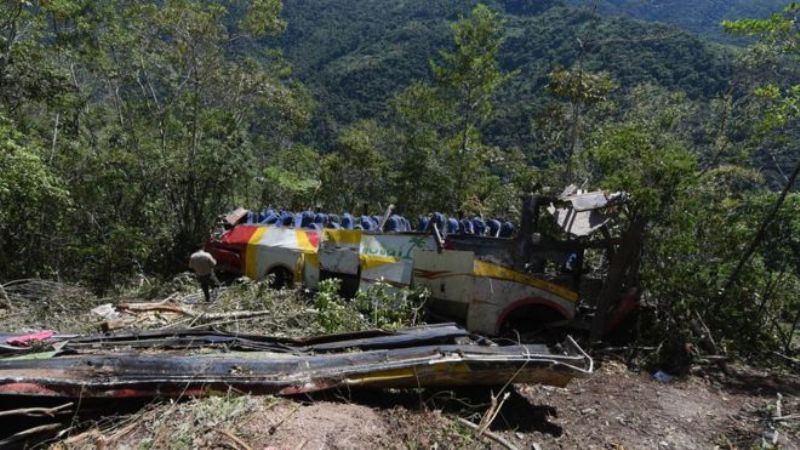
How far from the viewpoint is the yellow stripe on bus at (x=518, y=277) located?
7637 millimetres

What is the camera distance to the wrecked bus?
7.69 meters

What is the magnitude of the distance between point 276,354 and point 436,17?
327 ft

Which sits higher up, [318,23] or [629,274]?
[318,23]

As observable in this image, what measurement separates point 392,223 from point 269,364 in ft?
17.7

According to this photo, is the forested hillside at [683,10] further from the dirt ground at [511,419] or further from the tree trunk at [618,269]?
the dirt ground at [511,419]

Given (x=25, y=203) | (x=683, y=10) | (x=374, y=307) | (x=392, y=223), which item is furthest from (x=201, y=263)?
(x=683, y=10)

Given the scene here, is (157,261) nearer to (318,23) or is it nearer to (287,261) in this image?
(287,261)

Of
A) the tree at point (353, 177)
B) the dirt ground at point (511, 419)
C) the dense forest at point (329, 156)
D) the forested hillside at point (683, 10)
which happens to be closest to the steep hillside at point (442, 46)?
the dense forest at point (329, 156)

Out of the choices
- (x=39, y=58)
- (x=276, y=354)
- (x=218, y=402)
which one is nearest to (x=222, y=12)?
(x=39, y=58)

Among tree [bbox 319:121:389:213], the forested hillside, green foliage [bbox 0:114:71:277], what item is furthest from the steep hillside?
the forested hillside

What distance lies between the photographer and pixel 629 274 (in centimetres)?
789

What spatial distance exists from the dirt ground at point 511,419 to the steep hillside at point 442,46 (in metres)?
11.4

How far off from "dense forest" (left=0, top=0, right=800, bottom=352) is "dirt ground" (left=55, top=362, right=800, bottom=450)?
1563 millimetres

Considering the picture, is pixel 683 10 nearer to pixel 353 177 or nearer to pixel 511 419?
pixel 353 177
